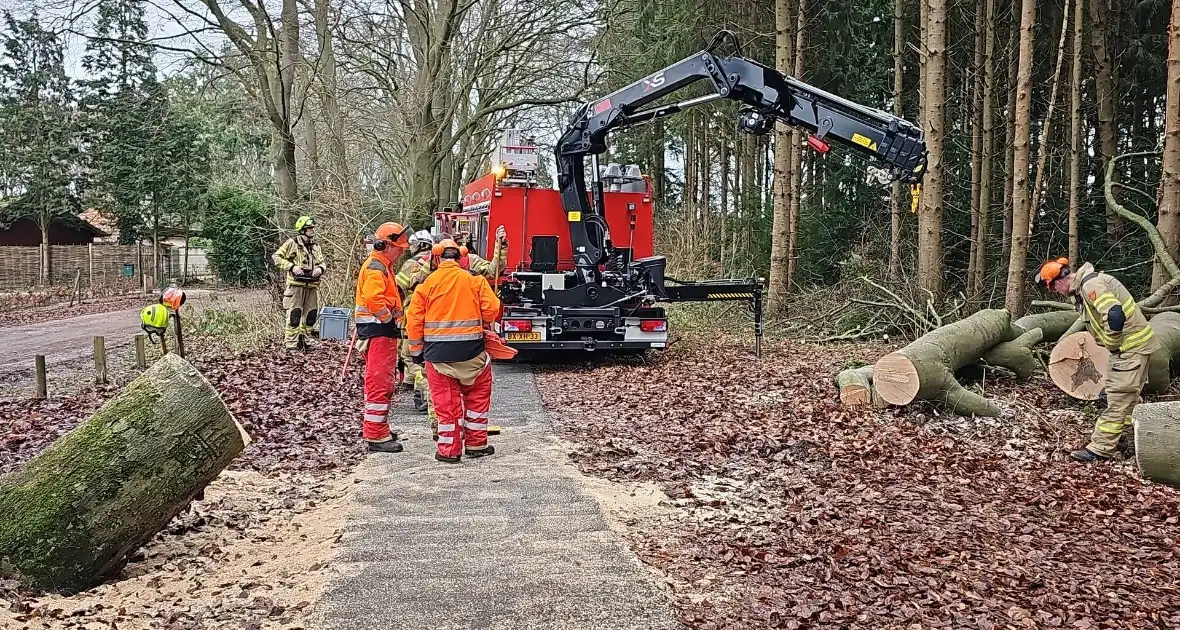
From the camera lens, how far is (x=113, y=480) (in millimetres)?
4297

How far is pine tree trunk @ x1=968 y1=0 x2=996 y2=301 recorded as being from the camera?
12.7 m

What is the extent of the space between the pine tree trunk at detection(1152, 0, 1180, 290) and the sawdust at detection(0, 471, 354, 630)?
27.0 feet

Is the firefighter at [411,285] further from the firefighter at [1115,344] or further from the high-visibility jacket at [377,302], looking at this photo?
the firefighter at [1115,344]

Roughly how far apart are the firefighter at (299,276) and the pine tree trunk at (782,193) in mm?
6903

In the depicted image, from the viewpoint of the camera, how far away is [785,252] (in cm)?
1441

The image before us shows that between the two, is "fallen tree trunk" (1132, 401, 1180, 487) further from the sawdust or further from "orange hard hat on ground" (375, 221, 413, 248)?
"orange hard hat on ground" (375, 221, 413, 248)

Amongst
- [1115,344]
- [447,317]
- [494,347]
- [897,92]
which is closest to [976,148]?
[897,92]

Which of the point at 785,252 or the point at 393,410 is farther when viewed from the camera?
the point at 785,252

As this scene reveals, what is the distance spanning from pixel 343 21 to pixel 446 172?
490 centimetres

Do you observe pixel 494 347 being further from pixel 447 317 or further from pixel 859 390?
pixel 859 390

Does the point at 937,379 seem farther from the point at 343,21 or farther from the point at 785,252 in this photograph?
the point at 343,21

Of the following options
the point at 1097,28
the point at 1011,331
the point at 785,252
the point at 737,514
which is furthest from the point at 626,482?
the point at 1097,28

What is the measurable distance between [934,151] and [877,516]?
25.3ft

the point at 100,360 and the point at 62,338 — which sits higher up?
the point at 100,360
